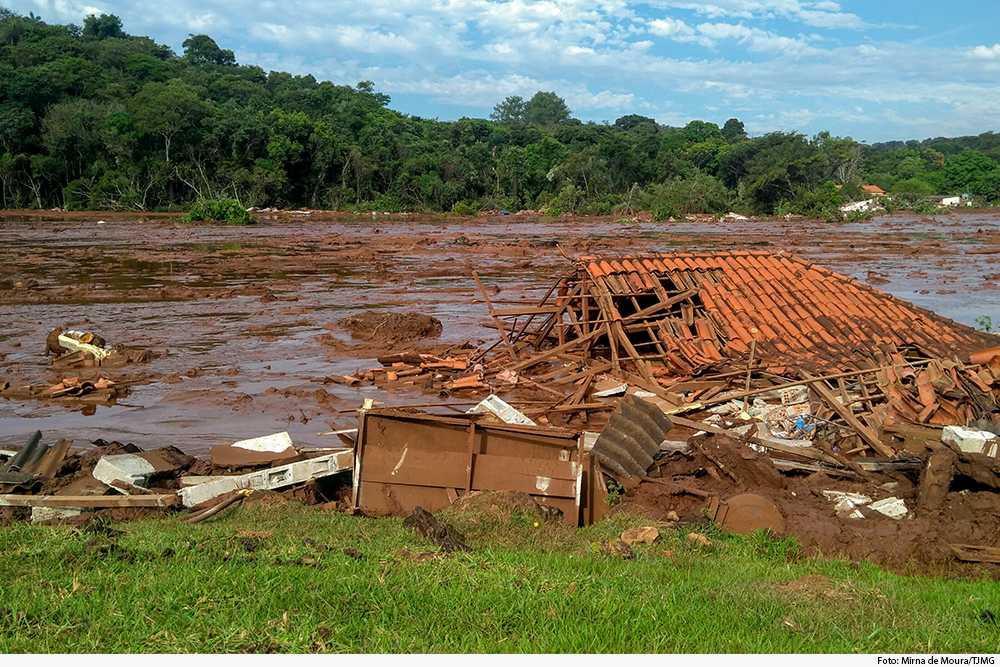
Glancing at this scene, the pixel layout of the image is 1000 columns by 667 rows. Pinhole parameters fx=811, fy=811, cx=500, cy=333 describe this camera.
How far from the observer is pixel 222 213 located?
54.8 meters

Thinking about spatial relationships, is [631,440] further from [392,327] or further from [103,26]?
[103,26]

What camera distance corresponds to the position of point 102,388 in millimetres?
12891

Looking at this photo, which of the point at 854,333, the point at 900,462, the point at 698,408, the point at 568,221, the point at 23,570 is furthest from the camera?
the point at 568,221

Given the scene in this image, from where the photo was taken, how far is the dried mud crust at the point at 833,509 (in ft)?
20.1

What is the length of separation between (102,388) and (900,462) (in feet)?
37.4

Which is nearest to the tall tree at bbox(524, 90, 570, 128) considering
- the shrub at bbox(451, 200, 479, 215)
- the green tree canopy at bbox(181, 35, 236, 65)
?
the green tree canopy at bbox(181, 35, 236, 65)

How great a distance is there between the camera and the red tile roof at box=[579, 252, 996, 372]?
11641 millimetres

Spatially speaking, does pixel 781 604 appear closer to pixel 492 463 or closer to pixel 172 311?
pixel 492 463

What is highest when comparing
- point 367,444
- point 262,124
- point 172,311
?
point 262,124

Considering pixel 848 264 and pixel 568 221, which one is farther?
pixel 568 221

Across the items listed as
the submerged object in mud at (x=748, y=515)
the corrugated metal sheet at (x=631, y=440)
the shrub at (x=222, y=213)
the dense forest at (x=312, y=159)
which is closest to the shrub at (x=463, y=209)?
the dense forest at (x=312, y=159)

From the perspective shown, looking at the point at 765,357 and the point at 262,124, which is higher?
the point at 262,124

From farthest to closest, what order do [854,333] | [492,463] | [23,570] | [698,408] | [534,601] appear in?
[854,333]
[698,408]
[492,463]
[23,570]
[534,601]
